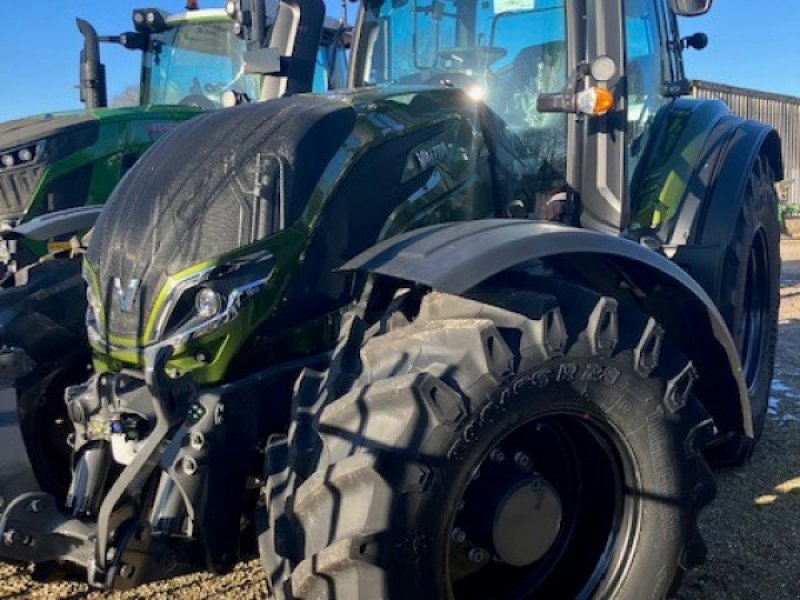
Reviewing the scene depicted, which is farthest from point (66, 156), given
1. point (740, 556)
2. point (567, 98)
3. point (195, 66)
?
point (740, 556)

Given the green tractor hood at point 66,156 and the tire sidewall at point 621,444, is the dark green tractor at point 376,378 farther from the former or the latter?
the green tractor hood at point 66,156

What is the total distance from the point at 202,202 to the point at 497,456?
1119 millimetres

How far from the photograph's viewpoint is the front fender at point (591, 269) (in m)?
2.15

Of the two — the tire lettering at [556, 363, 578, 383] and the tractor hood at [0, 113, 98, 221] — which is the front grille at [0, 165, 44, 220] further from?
the tire lettering at [556, 363, 578, 383]

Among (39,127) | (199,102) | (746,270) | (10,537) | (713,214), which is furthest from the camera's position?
(199,102)

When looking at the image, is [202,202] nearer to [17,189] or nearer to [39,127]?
[17,189]

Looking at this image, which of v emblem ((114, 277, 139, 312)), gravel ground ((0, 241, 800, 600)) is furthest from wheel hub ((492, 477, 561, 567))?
v emblem ((114, 277, 139, 312))

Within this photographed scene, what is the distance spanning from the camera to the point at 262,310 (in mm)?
2379

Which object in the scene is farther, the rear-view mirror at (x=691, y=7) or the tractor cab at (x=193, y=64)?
the tractor cab at (x=193, y=64)

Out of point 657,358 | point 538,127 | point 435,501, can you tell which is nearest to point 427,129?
point 538,127

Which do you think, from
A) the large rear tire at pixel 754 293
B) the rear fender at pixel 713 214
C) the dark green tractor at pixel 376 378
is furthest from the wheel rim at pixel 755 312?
the dark green tractor at pixel 376 378

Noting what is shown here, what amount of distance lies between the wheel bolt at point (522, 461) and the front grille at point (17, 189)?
15.0 feet

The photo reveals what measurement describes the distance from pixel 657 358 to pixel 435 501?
82 centimetres

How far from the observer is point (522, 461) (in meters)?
2.42
